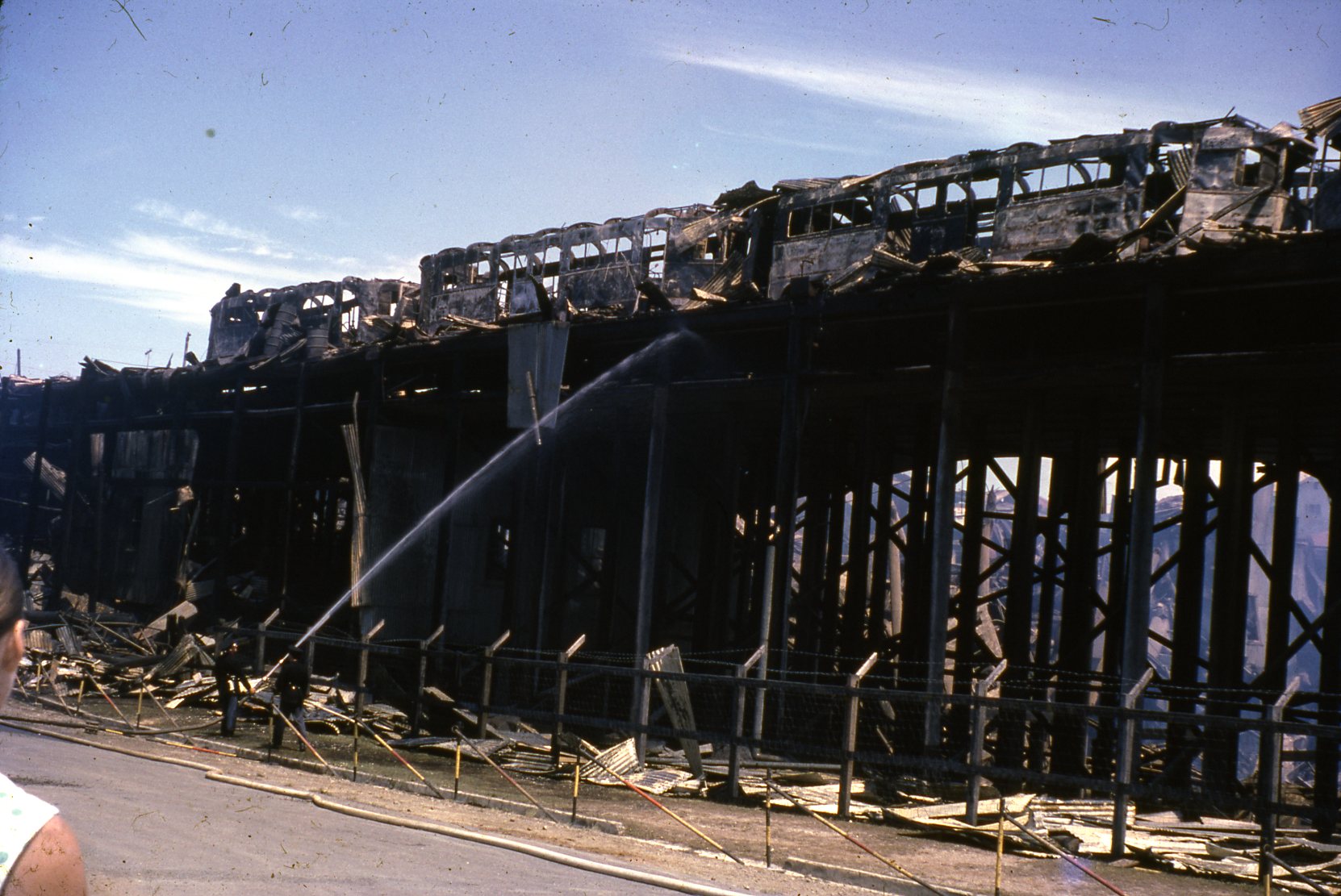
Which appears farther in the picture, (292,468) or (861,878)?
(292,468)

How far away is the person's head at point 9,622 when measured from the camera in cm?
227

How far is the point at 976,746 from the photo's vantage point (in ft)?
44.6

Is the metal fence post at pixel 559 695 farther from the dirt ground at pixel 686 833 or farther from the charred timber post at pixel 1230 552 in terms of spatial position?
the charred timber post at pixel 1230 552

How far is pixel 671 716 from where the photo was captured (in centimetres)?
1798

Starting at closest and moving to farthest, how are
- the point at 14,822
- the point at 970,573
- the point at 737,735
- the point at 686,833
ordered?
1. the point at 14,822
2. the point at 686,833
3. the point at 737,735
4. the point at 970,573

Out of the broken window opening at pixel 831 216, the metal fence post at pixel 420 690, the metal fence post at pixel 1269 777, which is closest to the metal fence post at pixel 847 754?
the metal fence post at pixel 1269 777

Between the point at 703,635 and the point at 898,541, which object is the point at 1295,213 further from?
the point at 703,635

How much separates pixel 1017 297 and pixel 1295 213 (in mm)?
3623

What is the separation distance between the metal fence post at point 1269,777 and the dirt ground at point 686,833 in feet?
1.61

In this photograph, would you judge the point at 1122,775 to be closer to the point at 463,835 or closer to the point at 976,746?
the point at 976,746

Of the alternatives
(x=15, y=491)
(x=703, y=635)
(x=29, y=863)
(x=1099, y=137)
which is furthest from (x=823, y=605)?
(x=15, y=491)

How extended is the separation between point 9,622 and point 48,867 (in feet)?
1.42

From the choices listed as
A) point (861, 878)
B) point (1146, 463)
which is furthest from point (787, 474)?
point (861, 878)

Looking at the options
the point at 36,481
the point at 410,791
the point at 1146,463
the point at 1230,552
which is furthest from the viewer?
the point at 36,481
